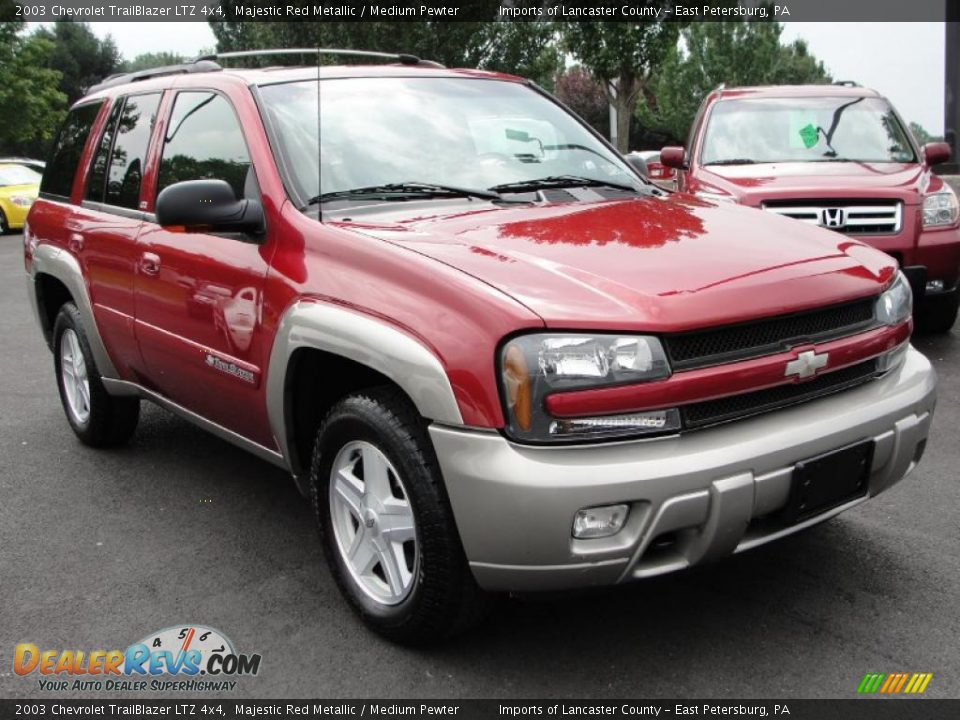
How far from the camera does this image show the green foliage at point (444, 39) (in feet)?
70.4

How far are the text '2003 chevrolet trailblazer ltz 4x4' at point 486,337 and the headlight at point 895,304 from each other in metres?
0.01

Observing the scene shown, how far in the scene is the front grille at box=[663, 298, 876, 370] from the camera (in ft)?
8.59

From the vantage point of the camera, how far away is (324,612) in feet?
10.9

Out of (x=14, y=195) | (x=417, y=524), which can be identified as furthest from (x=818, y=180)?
(x=14, y=195)

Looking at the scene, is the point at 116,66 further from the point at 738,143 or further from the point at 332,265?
the point at 332,265

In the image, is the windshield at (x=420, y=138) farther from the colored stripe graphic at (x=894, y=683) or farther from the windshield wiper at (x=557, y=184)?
the colored stripe graphic at (x=894, y=683)

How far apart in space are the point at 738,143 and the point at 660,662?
5505 millimetres

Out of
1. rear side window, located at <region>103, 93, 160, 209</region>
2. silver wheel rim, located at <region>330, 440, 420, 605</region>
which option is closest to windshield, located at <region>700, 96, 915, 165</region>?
rear side window, located at <region>103, 93, 160, 209</region>

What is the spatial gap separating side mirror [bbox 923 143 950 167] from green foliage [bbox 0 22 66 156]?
31.7 meters

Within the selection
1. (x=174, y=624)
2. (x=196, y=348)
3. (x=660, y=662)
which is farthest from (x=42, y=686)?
(x=660, y=662)

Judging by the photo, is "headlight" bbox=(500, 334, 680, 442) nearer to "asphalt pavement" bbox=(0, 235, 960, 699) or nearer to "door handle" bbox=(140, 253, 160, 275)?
"asphalt pavement" bbox=(0, 235, 960, 699)

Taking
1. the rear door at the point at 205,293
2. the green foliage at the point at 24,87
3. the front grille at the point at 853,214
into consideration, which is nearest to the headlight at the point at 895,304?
the rear door at the point at 205,293

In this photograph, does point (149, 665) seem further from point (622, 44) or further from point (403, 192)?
point (622, 44)

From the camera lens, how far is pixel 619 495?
8.09ft
